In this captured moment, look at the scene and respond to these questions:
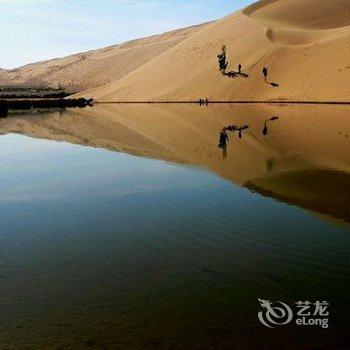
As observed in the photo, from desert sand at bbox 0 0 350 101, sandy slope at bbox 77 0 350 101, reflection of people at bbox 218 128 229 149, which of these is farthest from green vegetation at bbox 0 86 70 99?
reflection of people at bbox 218 128 229 149

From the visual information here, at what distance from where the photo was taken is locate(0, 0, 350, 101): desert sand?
81312 mm

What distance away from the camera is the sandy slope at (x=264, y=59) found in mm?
81438

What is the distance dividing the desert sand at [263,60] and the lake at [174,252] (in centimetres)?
5617

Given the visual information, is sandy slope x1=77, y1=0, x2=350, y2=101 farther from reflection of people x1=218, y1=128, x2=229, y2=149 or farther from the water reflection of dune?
reflection of people x1=218, y1=128, x2=229, y2=149

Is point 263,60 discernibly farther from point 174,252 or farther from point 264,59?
point 174,252

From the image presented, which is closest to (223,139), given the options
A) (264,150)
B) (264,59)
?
(264,150)

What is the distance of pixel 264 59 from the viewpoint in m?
93.2

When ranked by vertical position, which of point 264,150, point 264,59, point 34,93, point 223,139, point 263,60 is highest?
point 264,59

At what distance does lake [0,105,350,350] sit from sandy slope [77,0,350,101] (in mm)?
55022

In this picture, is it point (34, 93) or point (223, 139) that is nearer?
point (223, 139)

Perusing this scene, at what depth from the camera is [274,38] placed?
10138 cm

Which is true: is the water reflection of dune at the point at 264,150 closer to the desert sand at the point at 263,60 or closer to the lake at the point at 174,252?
the lake at the point at 174,252

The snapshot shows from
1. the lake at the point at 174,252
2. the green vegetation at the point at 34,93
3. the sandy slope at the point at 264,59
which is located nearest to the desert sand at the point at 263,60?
the sandy slope at the point at 264,59

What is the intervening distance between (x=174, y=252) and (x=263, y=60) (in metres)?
86.2
